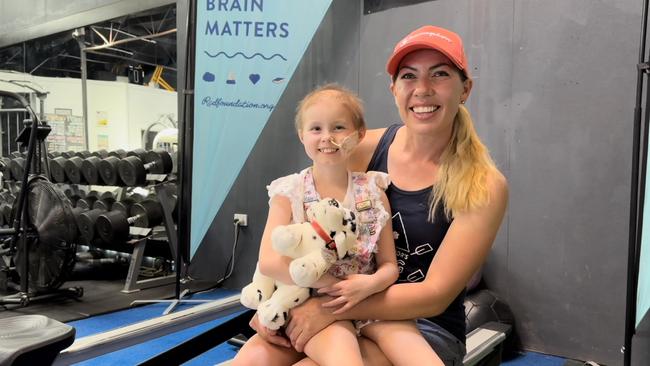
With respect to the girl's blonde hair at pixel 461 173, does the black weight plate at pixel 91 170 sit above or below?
below

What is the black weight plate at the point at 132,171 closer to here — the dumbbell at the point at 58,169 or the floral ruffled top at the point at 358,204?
the dumbbell at the point at 58,169

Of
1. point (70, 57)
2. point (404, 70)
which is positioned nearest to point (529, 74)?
point (404, 70)

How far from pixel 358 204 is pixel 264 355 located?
0.45 m

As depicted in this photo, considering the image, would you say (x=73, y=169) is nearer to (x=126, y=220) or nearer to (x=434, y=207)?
(x=126, y=220)

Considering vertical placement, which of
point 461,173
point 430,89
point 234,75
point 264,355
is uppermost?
point 234,75

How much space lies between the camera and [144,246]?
458 centimetres

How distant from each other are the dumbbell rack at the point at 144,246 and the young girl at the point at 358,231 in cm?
350

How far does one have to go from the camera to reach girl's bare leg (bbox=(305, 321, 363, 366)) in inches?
43.3

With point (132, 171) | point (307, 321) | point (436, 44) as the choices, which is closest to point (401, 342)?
point (307, 321)

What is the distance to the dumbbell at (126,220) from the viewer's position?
14.5 feet

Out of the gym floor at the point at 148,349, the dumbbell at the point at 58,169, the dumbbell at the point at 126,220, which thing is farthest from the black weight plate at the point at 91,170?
the gym floor at the point at 148,349

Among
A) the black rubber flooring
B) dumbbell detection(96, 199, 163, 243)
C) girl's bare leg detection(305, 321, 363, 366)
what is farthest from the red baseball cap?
dumbbell detection(96, 199, 163, 243)

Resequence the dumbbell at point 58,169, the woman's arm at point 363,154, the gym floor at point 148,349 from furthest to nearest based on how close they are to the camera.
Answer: the dumbbell at point 58,169
the gym floor at point 148,349
the woman's arm at point 363,154

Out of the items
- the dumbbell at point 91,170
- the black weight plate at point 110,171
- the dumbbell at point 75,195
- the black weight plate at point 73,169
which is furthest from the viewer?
the dumbbell at point 75,195
